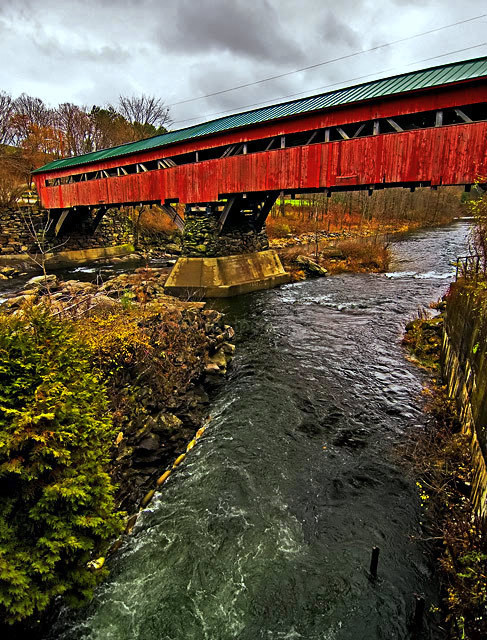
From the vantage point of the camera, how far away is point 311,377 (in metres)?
7.07

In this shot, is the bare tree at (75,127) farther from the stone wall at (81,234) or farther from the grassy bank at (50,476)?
the grassy bank at (50,476)

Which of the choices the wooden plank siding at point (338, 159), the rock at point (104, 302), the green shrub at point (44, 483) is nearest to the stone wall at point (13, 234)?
the wooden plank siding at point (338, 159)

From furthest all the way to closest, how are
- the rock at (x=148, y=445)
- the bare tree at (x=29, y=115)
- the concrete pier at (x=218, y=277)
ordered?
the bare tree at (x=29, y=115) < the concrete pier at (x=218, y=277) < the rock at (x=148, y=445)

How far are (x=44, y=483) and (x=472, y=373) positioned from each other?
15.0 ft

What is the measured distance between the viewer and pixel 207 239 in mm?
14281

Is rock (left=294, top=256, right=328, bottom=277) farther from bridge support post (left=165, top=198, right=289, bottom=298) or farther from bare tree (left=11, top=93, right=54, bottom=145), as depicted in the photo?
bare tree (left=11, top=93, right=54, bottom=145)

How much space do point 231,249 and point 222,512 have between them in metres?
11.8

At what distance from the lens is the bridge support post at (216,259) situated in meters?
13.9

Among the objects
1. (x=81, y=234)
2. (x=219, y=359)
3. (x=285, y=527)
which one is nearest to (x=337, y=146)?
(x=219, y=359)

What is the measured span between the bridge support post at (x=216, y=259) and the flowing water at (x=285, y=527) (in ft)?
22.9

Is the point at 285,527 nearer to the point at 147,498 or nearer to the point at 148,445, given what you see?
the point at 147,498

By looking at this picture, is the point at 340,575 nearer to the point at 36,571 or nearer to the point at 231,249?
the point at 36,571

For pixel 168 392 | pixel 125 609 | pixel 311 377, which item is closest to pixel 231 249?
pixel 311 377

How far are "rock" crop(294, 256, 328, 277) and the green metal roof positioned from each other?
7.37 m
